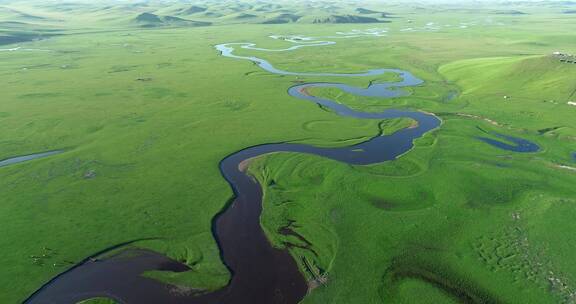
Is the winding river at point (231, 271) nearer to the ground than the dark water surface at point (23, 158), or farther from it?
nearer to the ground

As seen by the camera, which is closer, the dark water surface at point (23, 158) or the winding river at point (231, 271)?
the winding river at point (231, 271)

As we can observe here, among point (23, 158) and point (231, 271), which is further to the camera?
point (23, 158)

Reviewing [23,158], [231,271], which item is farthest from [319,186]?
[23,158]

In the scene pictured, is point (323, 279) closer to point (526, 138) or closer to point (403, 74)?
point (526, 138)

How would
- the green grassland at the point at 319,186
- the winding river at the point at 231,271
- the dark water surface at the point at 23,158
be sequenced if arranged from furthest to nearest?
the dark water surface at the point at 23,158
the green grassland at the point at 319,186
the winding river at the point at 231,271

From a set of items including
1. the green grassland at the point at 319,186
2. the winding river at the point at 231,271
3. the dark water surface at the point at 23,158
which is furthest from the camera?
the dark water surface at the point at 23,158

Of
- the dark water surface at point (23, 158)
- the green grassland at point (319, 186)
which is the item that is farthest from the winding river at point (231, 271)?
the dark water surface at point (23, 158)

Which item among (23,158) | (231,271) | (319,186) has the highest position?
(319,186)

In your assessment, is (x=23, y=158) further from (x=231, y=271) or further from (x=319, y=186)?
(x=319, y=186)

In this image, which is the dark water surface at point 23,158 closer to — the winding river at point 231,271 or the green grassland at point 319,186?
the green grassland at point 319,186
